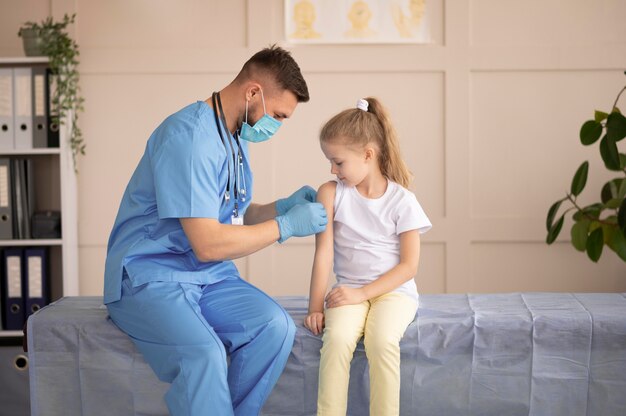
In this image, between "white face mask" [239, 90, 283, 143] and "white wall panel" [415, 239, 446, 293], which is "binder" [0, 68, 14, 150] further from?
"white wall panel" [415, 239, 446, 293]

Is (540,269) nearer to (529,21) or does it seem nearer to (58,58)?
(529,21)

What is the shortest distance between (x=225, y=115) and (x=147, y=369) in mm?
643

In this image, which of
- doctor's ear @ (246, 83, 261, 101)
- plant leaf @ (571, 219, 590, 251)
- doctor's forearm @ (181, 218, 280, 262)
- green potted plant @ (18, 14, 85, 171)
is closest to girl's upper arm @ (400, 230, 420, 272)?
doctor's forearm @ (181, 218, 280, 262)

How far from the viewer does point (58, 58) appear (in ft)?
10.0

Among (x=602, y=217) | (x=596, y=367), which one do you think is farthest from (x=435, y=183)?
(x=596, y=367)

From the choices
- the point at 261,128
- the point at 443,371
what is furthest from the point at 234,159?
the point at 443,371

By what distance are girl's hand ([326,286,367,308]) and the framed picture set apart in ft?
4.78

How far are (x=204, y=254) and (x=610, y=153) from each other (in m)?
1.58

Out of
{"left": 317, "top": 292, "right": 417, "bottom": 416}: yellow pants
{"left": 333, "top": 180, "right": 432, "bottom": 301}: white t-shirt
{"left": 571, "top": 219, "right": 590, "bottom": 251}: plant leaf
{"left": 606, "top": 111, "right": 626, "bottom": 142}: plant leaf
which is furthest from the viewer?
{"left": 571, "top": 219, "right": 590, "bottom": 251}: plant leaf

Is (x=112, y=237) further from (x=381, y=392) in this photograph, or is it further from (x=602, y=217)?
(x=602, y=217)

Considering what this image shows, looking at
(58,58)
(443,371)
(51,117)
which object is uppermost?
(58,58)

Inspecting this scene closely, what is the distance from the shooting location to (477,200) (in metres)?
3.29

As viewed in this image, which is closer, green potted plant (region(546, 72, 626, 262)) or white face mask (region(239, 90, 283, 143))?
white face mask (region(239, 90, 283, 143))

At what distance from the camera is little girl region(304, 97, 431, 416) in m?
2.00
